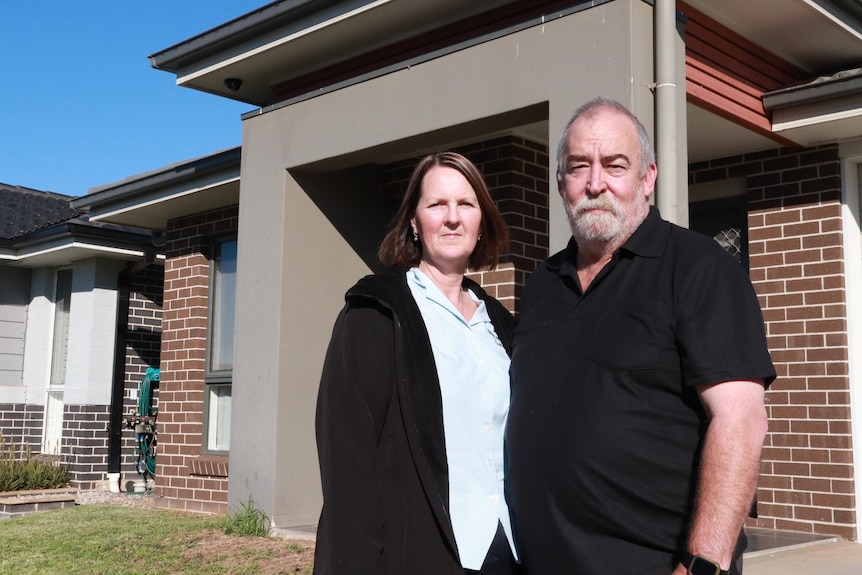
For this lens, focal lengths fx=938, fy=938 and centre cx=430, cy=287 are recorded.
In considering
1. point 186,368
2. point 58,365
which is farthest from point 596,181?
point 58,365

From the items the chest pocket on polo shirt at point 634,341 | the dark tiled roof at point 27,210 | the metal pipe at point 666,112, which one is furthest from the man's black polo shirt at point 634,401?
the dark tiled roof at point 27,210

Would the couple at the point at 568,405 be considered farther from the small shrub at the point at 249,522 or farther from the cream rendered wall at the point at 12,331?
the cream rendered wall at the point at 12,331

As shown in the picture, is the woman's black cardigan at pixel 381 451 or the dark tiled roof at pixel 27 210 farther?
the dark tiled roof at pixel 27 210

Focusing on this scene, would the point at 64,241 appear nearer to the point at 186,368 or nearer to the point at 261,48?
the point at 186,368

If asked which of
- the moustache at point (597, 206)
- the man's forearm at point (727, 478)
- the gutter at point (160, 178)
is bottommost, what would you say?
the man's forearm at point (727, 478)

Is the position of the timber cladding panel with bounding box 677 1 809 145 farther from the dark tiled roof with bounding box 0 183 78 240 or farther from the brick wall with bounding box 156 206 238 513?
the dark tiled roof with bounding box 0 183 78 240

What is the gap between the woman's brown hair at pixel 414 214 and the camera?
2.74 m

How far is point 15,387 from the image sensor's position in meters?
12.4

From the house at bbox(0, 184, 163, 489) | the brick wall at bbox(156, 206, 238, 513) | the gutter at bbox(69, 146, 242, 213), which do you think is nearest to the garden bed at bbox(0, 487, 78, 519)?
the house at bbox(0, 184, 163, 489)

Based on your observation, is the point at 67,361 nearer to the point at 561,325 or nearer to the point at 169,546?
the point at 169,546

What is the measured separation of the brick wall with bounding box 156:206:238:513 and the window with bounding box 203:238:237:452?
0.31 feet

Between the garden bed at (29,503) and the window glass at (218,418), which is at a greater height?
the window glass at (218,418)

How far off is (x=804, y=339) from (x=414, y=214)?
15.0 ft

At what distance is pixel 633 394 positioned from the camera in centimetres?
220
